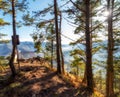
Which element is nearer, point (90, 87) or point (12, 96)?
point (12, 96)

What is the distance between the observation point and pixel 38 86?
13.7 m

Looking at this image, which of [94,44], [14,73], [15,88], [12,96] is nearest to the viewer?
[12,96]

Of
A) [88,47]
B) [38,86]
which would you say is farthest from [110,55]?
[38,86]

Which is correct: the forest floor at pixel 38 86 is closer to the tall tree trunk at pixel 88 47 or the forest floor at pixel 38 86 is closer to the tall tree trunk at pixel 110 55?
the tall tree trunk at pixel 88 47

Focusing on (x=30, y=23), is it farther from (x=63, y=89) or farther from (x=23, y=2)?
(x=63, y=89)

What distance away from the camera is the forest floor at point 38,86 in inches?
506

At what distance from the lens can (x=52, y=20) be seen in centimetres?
2058

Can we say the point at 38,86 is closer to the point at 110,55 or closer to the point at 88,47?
the point at 88,47

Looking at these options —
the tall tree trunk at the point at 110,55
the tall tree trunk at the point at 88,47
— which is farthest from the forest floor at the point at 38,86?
the tall tree trunk at the point at 110,55

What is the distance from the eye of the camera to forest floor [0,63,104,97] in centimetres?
1285

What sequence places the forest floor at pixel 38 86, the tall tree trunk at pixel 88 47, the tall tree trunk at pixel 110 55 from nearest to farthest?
the forest floor at pixel 38 86
the tall tree trunk at pixel 88 47
the tall tree trunk at pixel 110 55

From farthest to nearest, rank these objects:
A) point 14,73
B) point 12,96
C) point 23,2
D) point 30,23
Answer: point 30,23 < point 23,2 < point 14,73 < point 12,96

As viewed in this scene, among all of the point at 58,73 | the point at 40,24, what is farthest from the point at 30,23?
the point at 58,73

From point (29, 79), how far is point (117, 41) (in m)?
10.1
